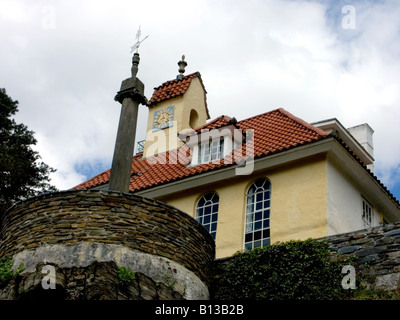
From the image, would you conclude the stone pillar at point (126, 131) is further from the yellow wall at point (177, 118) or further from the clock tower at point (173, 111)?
the clock tower at point (173, 111)

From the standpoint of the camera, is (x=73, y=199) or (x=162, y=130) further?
(x=162, y=130)

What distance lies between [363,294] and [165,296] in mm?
3894

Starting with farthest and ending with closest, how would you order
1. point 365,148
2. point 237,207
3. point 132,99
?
point 365,148, point 237,207, point 132,99

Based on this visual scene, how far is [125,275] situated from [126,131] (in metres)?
5.08

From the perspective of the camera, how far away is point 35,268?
1249cm

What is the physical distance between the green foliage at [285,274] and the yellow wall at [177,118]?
10.1 metres

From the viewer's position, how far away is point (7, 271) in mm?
12852

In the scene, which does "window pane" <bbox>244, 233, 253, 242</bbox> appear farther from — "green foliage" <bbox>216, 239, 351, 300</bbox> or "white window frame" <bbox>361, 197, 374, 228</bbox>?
"white window frame" <bbox>361, 197, 374, 228</bbox>

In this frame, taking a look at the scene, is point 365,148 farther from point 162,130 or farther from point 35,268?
point 35,268

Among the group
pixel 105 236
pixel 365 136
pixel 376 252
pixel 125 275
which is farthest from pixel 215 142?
pixel 125 275

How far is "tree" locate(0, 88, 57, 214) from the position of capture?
27633 mm

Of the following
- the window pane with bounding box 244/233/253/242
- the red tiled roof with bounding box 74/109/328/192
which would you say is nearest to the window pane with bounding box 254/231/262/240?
the window pane with bounding box 244/233/253/242

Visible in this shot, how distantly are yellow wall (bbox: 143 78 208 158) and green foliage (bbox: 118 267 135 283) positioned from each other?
12.3 metres
